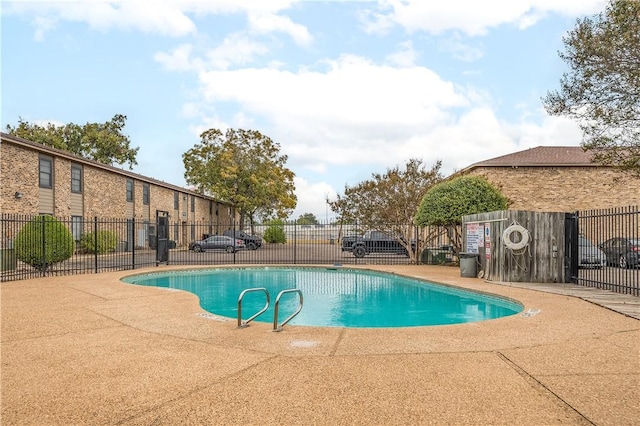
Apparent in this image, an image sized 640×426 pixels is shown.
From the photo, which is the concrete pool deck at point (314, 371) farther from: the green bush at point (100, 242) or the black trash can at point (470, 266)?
the green bush at point (100, 242)

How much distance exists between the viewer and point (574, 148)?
26297 mm

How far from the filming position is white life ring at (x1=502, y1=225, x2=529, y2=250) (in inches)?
470

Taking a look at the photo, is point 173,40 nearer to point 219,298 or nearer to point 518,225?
point 219,298

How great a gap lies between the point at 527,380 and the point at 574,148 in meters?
26.9

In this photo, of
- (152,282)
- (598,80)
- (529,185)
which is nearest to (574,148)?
(529,185)

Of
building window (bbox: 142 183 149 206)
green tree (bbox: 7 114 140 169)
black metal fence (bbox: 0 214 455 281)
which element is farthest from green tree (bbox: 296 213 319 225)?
green tree (bbox: 7 114 140 169)

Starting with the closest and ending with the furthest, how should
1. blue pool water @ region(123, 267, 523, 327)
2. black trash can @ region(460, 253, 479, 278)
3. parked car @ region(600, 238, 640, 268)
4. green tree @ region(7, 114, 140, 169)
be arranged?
blue pool water @ region(123, 267, 523, 327)
parked car @ region(600, 238, 640, 268)
black trash can @ region(460, 253, 479, 278)
green tree @ region(7, 114, 140, 169)

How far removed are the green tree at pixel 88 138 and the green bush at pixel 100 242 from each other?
1624 centimetres

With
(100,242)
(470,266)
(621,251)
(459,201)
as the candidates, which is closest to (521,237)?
(470,266)

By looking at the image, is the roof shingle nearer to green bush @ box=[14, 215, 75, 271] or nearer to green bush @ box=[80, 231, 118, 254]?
green bush @ box=[14, 215, 75, 271]

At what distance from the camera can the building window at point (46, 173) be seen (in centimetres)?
2098

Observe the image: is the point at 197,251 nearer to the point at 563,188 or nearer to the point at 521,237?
the point at 521,237

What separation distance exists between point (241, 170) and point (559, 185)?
2659 centimetres

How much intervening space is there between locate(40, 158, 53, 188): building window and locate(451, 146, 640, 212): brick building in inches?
915
